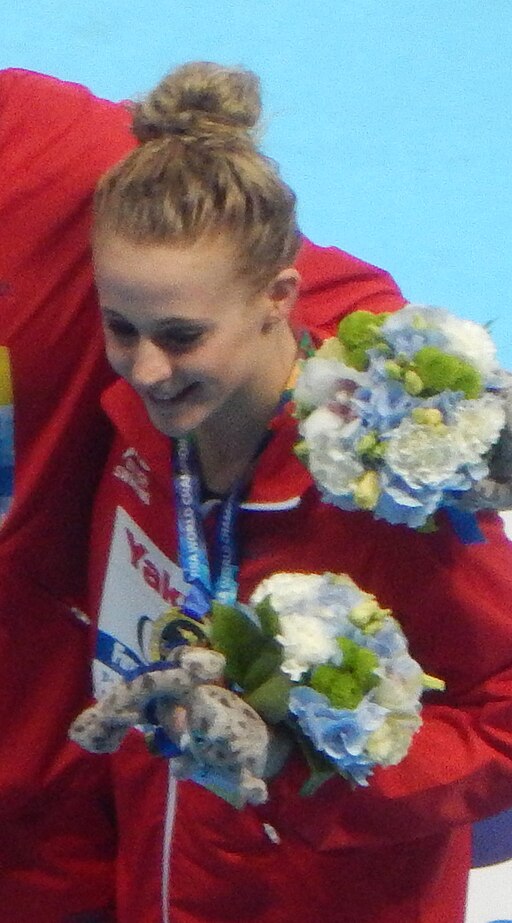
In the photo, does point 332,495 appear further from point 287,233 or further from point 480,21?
point 480,21

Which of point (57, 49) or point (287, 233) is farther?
point (57, 49)

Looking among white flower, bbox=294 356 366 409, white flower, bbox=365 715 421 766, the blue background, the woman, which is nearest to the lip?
the woman

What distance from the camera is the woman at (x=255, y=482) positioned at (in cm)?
108

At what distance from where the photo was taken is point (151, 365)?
107 centimetres

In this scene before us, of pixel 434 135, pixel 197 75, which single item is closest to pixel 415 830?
pixel 197 75

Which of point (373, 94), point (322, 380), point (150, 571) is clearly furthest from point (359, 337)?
point (373, 94)

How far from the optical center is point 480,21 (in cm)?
366

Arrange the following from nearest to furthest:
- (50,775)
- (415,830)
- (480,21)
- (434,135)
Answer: (415,830) → (50,775) → (434,135) → (480,21)

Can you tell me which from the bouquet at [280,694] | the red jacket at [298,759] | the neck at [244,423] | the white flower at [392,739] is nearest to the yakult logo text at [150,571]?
the red jacket at [298,759]

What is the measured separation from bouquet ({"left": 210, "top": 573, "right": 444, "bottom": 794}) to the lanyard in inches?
5.4

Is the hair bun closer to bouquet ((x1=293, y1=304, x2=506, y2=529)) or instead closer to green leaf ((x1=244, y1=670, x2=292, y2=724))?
bouquet ((x1=293, y1=304, x2=506, y2=529))

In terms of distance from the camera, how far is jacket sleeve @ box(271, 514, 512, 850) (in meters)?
1.07

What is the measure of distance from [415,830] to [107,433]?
0.54 meters

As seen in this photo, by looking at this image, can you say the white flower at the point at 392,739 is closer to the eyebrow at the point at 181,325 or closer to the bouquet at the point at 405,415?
the bouquet at the point at 405,415
